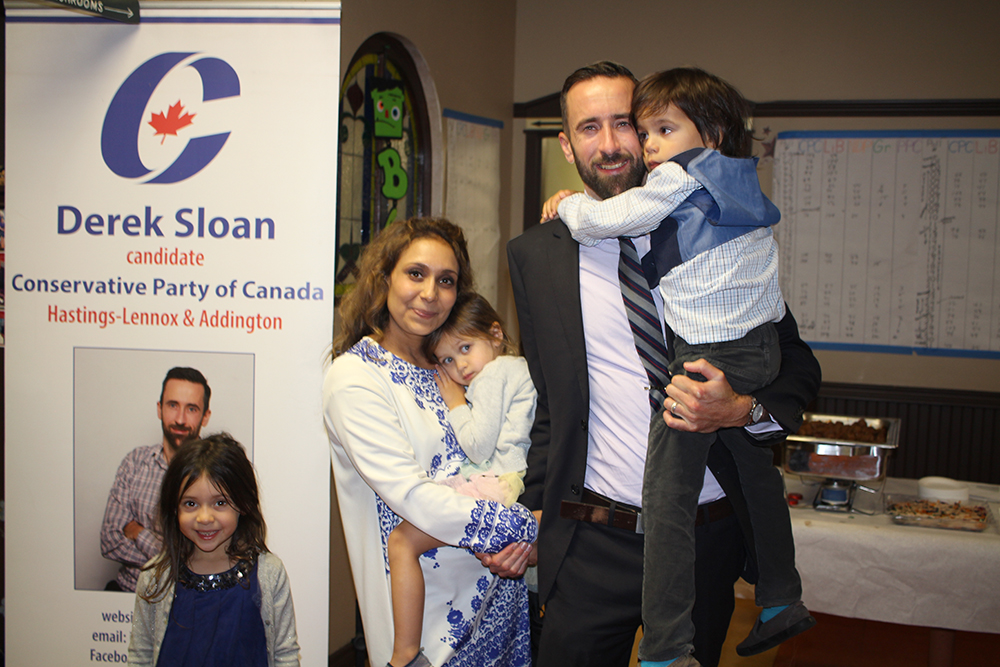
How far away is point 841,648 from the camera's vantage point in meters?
3.61

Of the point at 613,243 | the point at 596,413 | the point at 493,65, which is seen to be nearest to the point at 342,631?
the point at 596,413

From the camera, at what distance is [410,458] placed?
5.27ft

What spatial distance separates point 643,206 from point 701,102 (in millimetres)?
313

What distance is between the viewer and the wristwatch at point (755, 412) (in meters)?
1.60

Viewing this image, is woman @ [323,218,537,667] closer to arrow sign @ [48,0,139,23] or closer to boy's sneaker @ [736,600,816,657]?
boy's sneaker @ [736,600,816,657]

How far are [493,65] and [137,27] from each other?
11.0ft

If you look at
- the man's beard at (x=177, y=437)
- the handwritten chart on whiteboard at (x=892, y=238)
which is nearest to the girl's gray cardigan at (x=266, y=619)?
the man's beard at (x=177, y=437)

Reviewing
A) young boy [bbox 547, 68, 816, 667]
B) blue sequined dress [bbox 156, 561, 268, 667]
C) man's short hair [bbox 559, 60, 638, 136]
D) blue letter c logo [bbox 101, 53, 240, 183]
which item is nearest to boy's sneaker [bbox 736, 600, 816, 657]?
young boy [bbox 547, 68, 816, 667]

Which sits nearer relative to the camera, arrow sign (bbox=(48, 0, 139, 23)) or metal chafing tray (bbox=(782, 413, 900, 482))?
arrow sign (bbox=(48, 0, 139, 23))

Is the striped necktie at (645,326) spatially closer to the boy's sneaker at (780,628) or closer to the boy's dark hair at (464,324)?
the boy's dark hair at (464,324)

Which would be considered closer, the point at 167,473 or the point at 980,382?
the point at 167,473

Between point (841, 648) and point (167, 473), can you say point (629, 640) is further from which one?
point (841, 648)

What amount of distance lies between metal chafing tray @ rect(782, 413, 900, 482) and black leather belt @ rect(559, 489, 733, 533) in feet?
4.65

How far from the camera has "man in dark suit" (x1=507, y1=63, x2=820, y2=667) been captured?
1.65 m
